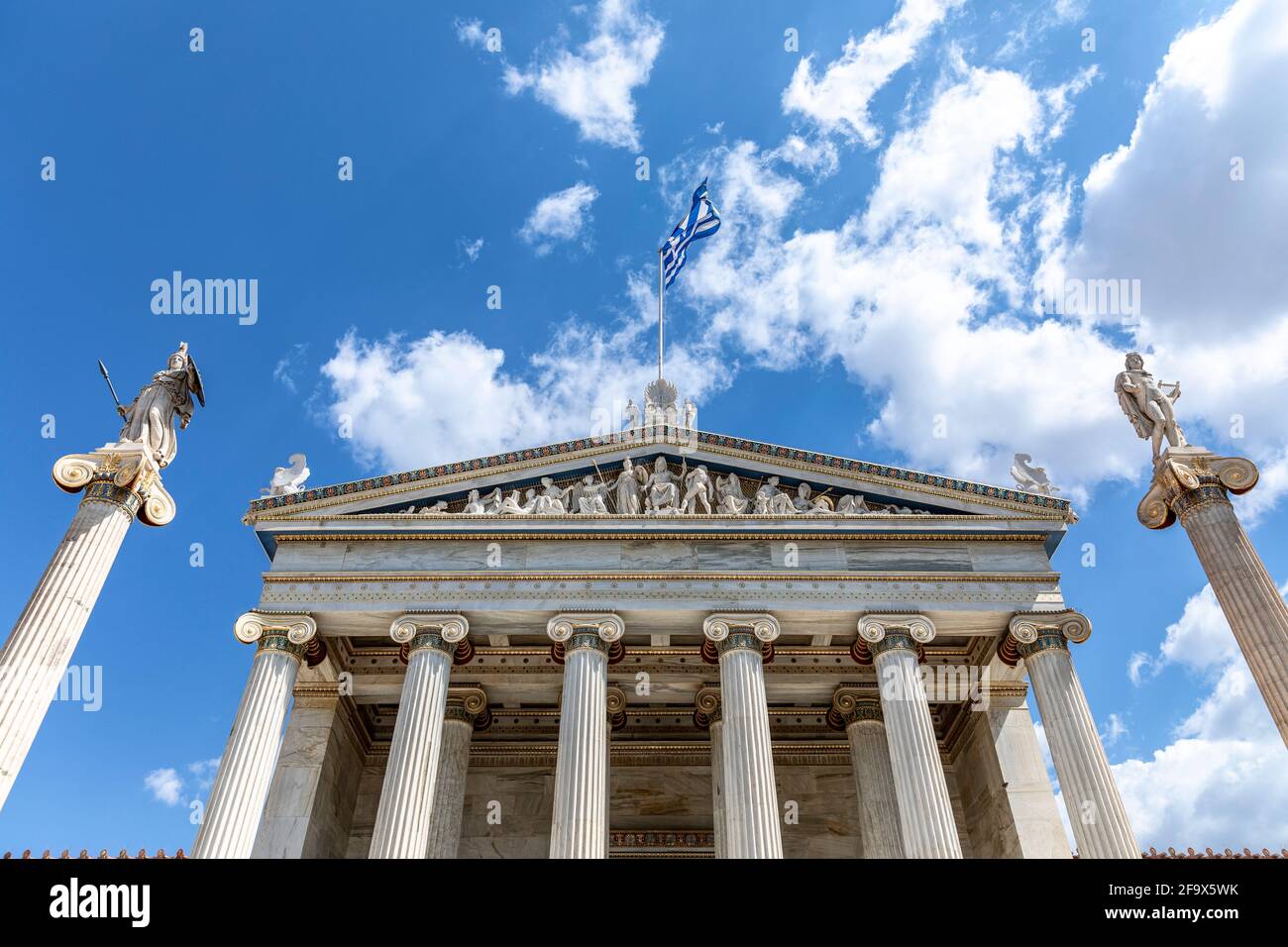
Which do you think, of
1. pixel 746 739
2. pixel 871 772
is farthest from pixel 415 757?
pixel 871 772

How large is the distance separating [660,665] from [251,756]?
11171mm

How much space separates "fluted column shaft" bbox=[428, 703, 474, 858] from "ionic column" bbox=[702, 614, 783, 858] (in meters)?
7.15

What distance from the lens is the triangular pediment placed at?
87.1 ft

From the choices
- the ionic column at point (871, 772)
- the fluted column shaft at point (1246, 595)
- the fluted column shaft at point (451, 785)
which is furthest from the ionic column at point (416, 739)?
the fluted column shaft at point (1246, 595)

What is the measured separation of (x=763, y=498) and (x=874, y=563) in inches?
135

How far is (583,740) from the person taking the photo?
74.8ft

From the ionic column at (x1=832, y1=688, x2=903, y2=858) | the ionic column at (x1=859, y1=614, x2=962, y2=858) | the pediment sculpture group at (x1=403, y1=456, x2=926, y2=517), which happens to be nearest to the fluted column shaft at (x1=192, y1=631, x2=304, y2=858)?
the pediment sculpture group at (x1=403, y1=456, x2=926, y2=517)

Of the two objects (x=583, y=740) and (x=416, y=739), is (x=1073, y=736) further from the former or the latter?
(x=416, y=739)

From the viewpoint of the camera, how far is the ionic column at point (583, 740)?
70.4 feet

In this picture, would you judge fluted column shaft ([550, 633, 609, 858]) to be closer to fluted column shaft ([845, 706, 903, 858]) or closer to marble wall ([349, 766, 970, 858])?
marble wall ([349, 766, 970, 858])

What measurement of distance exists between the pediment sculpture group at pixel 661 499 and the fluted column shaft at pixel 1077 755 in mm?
5049
